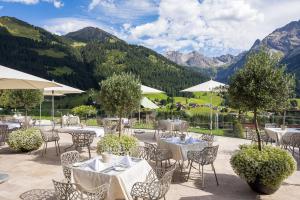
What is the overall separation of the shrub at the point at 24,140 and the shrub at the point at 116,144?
2.92m

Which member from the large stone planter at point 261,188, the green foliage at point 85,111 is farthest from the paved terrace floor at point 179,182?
the green foliage at point 85,111

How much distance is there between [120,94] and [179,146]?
6.59 ft

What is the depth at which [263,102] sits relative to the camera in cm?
584

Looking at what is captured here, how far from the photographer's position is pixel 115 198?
4637 millimetres

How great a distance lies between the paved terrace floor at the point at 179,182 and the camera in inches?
228

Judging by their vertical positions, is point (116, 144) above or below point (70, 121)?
below

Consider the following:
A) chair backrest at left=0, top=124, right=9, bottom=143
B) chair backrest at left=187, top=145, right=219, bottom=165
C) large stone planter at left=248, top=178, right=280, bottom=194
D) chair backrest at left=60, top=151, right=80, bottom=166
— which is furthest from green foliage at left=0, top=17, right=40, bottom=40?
large stone planter at left=248, top=178, right=280, bottom=194

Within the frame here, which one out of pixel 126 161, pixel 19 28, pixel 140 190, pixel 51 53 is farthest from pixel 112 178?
pixel 19 28

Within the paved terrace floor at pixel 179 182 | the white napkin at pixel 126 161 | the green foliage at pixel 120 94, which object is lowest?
the paved terrace floor at pixel 179 182

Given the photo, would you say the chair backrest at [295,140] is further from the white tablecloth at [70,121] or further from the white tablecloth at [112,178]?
the white tablecloth at [70,121]

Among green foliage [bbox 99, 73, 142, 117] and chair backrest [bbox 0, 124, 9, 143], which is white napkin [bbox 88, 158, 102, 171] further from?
chair backrest [bbox 0, 124, 9, 143]

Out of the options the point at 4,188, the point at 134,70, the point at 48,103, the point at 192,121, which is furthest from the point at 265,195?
the point at 134,70

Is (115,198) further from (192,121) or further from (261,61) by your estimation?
(192,121)

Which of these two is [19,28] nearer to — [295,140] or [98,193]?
[295,140]
